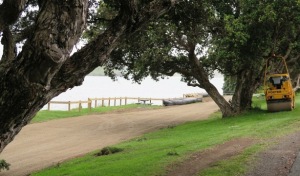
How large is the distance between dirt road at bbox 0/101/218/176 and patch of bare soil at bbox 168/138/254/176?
6.93 metres

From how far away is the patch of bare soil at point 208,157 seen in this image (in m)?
9.12

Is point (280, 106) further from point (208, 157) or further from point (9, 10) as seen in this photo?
point (9, 10)

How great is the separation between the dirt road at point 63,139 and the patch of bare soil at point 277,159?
8622 mm

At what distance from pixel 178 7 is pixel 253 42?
11.0 meters

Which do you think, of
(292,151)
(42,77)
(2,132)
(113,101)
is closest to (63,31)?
(42,77)

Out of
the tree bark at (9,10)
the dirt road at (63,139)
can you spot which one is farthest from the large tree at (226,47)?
the tree bark at (9,10)

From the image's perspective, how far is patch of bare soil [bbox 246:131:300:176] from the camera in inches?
329

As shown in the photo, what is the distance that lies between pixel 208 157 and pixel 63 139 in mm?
13800

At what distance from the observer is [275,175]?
8.07 m

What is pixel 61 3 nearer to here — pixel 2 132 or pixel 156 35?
pixel 2 132

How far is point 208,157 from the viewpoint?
1050cm

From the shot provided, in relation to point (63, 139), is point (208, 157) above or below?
above

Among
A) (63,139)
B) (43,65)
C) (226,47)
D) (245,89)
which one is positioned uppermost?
(226,47)

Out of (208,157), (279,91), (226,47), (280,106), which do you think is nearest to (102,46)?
(208,157)
